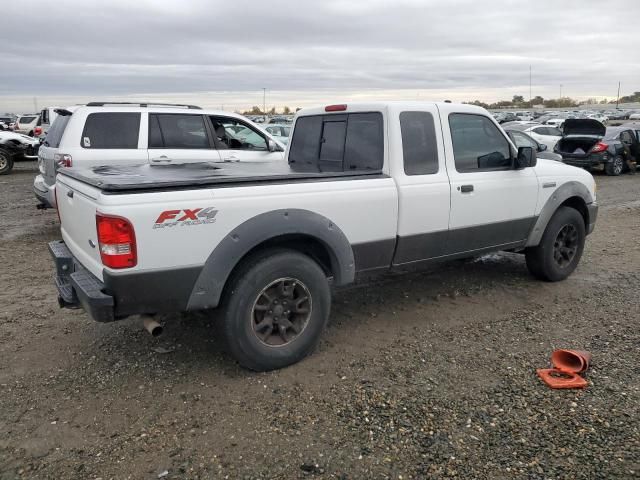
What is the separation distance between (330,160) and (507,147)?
173cm

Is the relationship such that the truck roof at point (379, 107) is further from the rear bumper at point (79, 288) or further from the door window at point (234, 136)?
the door window at point (234, 136)

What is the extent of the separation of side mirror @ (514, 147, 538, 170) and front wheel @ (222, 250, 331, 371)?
2.40 metres

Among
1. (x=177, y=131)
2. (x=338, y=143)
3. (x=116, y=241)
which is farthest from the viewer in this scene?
(x=177, y=131)

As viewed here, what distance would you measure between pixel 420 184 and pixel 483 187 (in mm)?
796

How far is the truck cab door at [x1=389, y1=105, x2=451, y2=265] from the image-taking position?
428 cm

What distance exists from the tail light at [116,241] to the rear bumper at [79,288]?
217 millimetres

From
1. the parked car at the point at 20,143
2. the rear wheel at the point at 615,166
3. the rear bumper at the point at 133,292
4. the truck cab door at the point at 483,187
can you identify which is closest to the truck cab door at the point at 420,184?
the truck cab door at the point at 483,187

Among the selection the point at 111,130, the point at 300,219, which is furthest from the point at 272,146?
the point at 300,219

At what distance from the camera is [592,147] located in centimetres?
1598

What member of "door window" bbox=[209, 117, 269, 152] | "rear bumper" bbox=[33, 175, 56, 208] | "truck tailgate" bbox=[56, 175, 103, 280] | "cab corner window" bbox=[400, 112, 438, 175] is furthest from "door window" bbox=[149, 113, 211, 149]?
"cab corner window" bbox=[400, 112, 438, 175]

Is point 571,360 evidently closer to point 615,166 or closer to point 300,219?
point 300,219

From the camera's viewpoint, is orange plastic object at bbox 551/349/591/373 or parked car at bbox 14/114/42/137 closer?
orange plastic object at bbox 551/349/591/373

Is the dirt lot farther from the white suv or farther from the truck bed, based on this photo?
the white suv

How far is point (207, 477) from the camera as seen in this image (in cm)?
274
